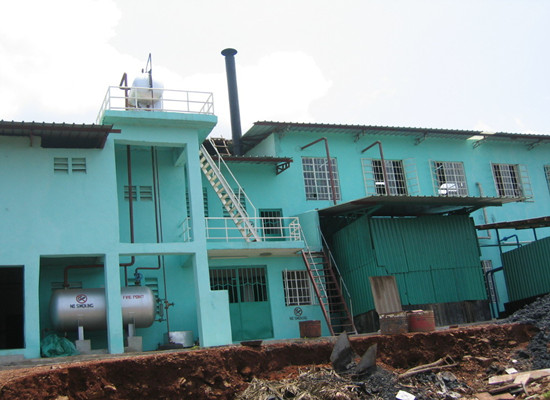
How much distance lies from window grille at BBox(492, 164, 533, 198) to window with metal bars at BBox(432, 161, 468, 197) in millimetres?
1831

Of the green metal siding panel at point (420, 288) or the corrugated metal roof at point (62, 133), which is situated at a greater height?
the corrugated metal roof at point (62, 133)

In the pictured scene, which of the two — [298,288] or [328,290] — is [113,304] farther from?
[328,290]

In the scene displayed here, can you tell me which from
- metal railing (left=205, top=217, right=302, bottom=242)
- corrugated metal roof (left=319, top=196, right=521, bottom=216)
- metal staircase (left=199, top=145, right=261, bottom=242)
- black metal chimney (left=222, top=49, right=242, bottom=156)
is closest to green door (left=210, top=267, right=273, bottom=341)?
metal railing (left=205, top=217, right=302, bottom=242)

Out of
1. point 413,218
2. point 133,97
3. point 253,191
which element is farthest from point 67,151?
point 413,218

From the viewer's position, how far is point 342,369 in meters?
18.3

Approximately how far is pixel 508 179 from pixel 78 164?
65.3 feet

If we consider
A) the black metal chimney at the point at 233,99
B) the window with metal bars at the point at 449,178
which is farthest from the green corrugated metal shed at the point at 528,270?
the black metal chimney at the point at 233,99

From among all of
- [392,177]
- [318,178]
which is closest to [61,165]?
[318,178]

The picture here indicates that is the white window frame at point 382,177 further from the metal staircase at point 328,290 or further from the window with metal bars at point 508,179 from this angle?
the window with metal bars at point 508,179

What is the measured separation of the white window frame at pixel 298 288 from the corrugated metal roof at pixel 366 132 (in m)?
5.91

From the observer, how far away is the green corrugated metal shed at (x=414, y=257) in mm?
25828

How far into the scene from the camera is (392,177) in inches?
1206

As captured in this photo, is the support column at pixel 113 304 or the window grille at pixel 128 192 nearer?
the support column at pixel 113 304

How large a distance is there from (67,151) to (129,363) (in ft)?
29.5
